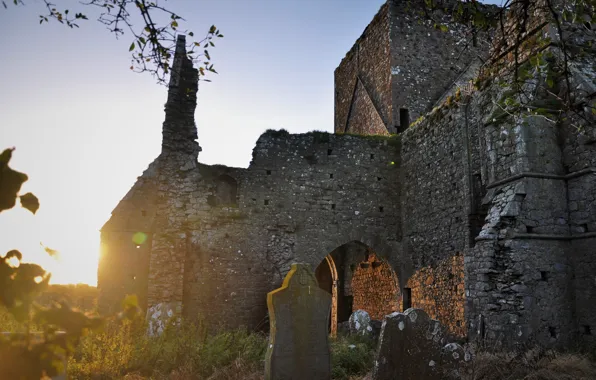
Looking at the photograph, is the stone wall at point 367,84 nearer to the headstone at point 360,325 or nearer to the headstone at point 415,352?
the headstone at point 360,325

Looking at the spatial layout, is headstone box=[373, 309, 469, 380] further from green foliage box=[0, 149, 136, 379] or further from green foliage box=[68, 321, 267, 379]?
green foliage box=[0, 149, 136, 379]

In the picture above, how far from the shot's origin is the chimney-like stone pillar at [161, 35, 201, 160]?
42.3ft

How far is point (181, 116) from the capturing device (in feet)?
43.0

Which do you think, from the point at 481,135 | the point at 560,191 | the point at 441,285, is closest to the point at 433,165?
the point at 481,135

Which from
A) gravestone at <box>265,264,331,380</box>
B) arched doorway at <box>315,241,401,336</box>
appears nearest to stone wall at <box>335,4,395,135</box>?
arched doorway at <box>315,241,401,336</box>

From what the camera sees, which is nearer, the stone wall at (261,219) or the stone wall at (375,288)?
the stone wall at (261,219)

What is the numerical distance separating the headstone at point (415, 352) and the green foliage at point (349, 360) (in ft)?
4.52

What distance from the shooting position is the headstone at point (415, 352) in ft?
19.1

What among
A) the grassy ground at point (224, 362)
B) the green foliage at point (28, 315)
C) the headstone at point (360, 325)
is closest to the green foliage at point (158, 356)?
the grassy ground at point (224, 362)

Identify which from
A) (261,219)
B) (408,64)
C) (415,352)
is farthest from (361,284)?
(415,352)

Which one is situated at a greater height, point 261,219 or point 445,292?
point 261,219

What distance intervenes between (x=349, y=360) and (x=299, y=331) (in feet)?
4.73

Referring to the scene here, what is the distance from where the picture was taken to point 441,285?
11.2m

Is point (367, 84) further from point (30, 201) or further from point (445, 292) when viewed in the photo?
point (30, 201)
